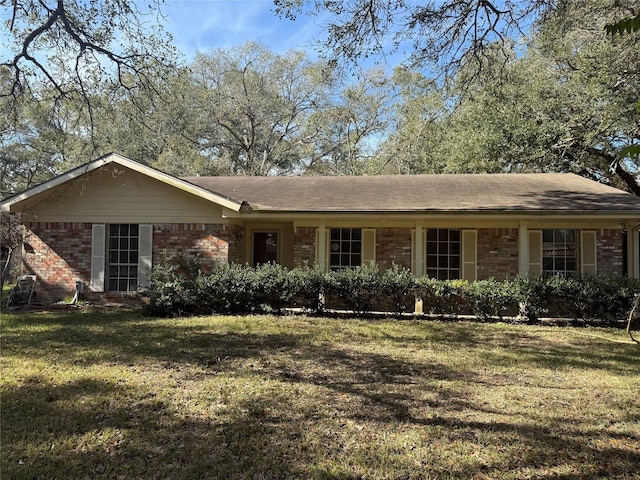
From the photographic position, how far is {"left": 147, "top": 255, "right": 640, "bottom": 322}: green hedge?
390 inches

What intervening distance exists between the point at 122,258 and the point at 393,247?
24.2ft

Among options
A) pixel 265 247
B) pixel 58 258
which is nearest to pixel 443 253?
pixel 265 247

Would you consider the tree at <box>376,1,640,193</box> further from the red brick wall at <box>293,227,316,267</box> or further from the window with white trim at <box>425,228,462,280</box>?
the red brick wall at <box>293,227,316,267</box>

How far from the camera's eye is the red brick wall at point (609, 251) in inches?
456

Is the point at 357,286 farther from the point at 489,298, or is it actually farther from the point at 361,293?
the point at 489,298

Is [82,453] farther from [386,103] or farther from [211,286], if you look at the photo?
[386,103]

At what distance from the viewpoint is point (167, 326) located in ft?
29.8

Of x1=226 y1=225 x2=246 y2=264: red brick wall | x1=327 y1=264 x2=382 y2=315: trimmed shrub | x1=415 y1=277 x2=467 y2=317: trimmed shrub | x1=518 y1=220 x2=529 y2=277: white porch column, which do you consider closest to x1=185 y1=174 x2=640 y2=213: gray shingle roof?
x1=518 y1=220 x2=529 y2=277: white porch column

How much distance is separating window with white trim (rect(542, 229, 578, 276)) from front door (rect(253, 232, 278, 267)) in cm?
745

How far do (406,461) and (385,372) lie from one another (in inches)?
96.8

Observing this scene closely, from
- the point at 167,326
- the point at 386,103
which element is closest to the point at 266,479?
the point at 167,326

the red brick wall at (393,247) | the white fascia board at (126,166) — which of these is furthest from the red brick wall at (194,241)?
the red brick wall at (393,247)

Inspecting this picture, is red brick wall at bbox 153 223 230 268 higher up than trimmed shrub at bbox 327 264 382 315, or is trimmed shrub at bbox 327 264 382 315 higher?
red brick wall at bbox 153 223 230 268

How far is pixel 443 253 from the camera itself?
12.3 m
